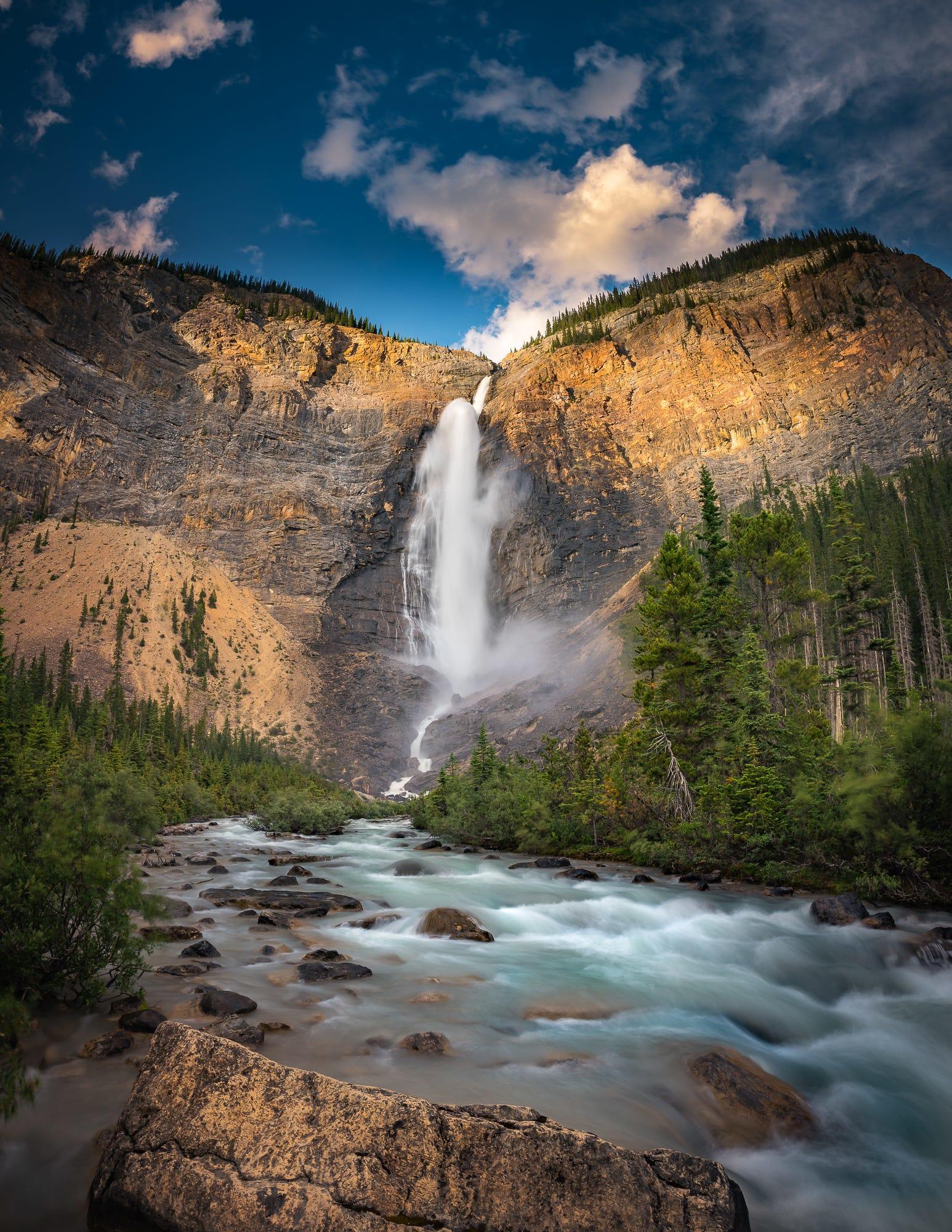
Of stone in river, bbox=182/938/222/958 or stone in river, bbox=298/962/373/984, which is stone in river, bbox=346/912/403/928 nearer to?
stone in river, bbox=298/962/373/984

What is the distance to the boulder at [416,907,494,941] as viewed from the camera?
13062 millimetres

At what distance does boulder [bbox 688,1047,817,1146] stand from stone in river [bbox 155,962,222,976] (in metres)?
6.45

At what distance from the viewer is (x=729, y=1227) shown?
359 cm

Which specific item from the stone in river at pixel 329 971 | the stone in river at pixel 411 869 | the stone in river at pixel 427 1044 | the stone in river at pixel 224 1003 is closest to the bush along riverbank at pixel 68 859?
the stone in river at pixel 224 1003

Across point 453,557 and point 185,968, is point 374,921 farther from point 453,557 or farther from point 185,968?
point 453,557

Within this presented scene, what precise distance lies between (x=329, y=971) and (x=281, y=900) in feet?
19.9

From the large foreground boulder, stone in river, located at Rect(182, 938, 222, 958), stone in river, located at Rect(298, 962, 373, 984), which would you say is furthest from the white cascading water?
the large foreground boulder

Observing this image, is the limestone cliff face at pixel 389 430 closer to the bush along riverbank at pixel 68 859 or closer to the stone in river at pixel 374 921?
the bush along riverbank at pixel 68 859

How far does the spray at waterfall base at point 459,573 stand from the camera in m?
77.8

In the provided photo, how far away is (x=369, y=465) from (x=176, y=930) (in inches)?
3620

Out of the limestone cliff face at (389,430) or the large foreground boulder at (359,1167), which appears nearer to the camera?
the large foreground boulder at (359,1167)

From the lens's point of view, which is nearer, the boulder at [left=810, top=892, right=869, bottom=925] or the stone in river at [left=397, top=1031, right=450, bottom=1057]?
the stone in river at [left=397, top=1031, right=450, bottom=1057]

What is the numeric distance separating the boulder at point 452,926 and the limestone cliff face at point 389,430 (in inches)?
Answer: 1962

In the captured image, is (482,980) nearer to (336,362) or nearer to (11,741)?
(11,741)
